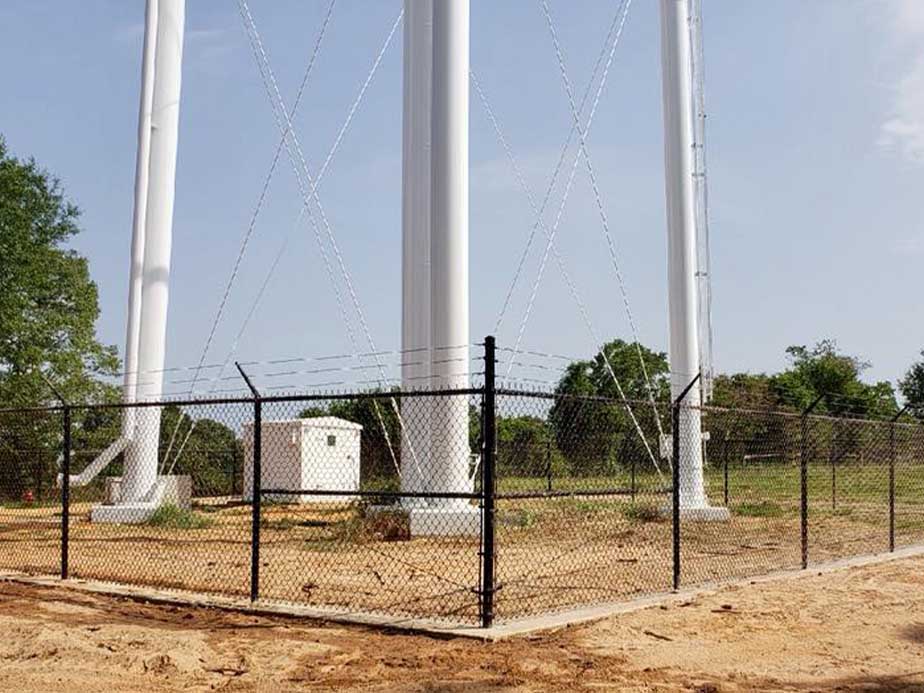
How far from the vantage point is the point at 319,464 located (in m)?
32.4

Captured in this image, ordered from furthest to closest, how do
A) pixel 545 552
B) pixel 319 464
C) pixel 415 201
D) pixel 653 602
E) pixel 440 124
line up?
pixel 319 464
pixel 415 201
pixel 440 124
pixel 545 552
pixel 653 602

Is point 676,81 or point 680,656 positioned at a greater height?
point 676,81

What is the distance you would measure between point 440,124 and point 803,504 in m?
8.96

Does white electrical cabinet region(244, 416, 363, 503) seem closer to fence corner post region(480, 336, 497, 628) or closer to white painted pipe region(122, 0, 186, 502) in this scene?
white painted pipe region(122, 0, 186, 502)

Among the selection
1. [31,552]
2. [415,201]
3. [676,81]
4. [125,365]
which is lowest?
[31,552]

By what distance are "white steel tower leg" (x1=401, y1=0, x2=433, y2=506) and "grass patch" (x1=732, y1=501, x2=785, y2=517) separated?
880 cm

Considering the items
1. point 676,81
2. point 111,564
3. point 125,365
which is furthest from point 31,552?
point 676,81

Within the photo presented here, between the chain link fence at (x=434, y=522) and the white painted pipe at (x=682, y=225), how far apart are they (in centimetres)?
12

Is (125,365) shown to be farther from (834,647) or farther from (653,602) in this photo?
(834,647)

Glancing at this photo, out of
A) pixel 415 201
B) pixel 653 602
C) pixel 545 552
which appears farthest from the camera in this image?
pixel 415 201

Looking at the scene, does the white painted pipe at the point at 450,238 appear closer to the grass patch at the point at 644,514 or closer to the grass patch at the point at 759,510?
the grass patch at the point at 644,514

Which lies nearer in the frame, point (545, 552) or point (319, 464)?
point (545, 552)

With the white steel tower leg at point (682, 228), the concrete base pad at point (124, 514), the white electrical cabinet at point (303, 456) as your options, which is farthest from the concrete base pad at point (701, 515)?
the white electrical cabinet at point (303, 456)

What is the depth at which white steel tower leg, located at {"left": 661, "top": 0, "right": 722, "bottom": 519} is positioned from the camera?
899 inches
